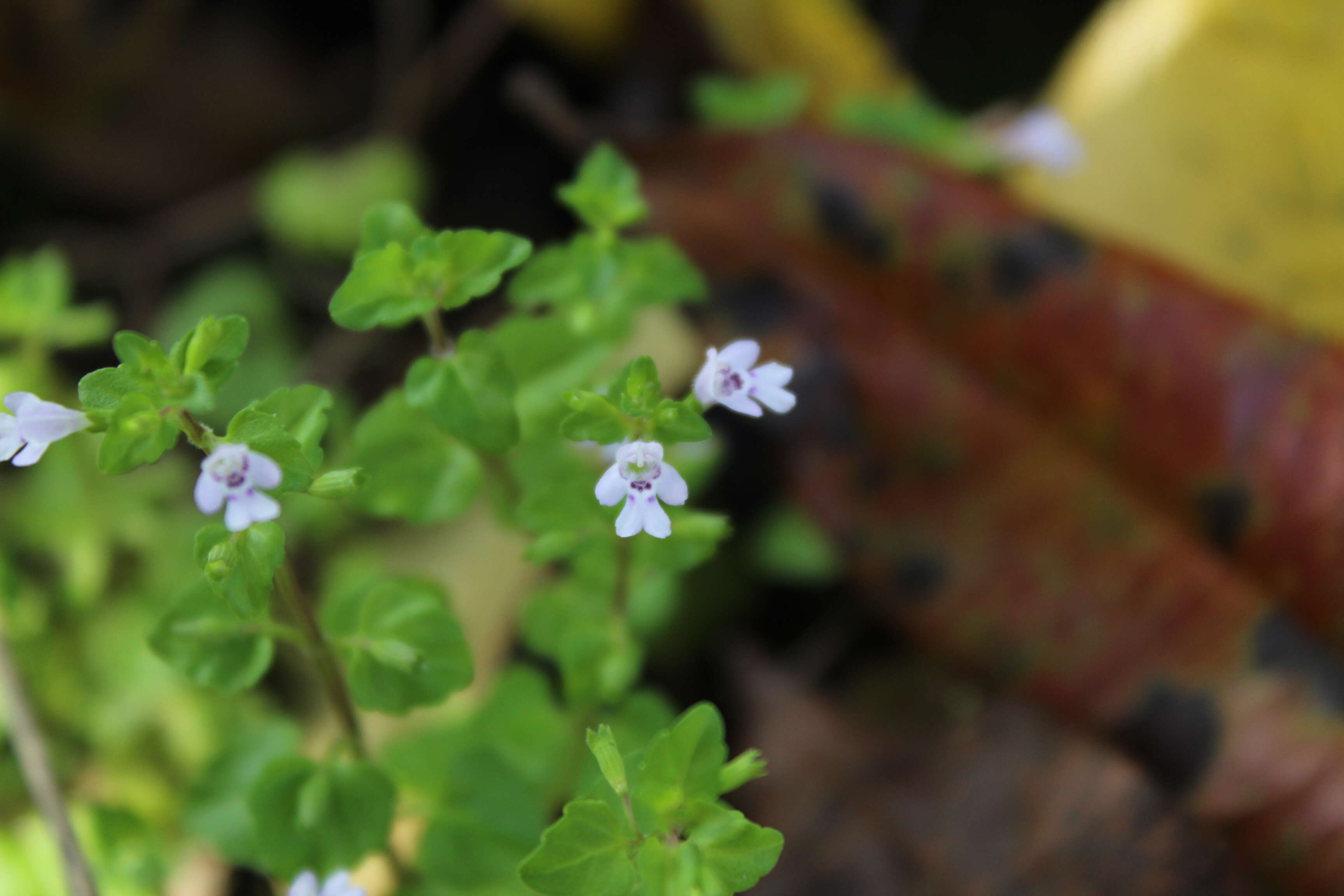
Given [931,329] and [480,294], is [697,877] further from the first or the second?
[931,329]

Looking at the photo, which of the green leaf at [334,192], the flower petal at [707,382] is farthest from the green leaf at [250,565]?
the green leaf at [334,192]

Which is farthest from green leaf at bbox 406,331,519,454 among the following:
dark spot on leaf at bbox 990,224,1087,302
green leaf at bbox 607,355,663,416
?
dark spot on leaf at bbox 990,224,1087,302

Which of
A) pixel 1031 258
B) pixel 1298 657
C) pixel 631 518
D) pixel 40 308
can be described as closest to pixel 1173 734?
pixel 1298 657

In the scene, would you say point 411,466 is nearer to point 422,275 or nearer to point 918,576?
point 422,275

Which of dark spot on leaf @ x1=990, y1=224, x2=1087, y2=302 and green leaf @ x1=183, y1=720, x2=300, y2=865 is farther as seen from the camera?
dark spot on leaf @ x1=990, y1=224, x2=1087, y2=302

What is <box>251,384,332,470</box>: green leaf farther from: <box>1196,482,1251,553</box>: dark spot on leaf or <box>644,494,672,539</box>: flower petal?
<box>1196,482,1251,553</box>: dark spot on leaf

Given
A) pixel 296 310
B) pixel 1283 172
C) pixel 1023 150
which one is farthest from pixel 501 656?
pixel 1283 172
